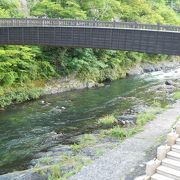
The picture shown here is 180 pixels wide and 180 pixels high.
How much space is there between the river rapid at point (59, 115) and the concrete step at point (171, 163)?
7.60 meters

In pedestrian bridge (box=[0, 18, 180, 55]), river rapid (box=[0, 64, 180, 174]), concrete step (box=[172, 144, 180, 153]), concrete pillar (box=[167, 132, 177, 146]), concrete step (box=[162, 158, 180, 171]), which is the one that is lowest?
river rapid (box=[0, 64, 180, 174])

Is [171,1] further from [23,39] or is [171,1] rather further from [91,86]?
[23,39]

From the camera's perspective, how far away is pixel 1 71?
3144 centimetres

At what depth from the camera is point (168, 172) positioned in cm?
1318

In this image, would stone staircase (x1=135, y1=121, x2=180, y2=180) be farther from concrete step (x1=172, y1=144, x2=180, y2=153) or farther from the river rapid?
the river rapid

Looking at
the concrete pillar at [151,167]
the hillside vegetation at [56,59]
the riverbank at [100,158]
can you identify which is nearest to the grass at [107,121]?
the riverbank at [100,158]

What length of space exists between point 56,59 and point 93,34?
40.5 ft

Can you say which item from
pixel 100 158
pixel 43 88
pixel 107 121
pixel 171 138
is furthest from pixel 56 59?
pixel 171 138

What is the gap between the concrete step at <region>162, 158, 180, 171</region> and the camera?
13.4m

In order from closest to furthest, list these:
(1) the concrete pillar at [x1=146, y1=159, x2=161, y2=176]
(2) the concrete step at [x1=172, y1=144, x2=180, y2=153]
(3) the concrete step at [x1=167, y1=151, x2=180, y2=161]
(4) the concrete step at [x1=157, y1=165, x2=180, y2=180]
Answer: (4) the concrete step at [x1=157, y1=165, x2=180, y2=180], (1) the concrete pillar at [x1=146, y1=159, x2=161, y2=176], (3) the concrete step at [x1=167, y1=151, x2=180, y2=161], (2) the concrete step at [x1=172, y1=144, x2=180, y2=153]

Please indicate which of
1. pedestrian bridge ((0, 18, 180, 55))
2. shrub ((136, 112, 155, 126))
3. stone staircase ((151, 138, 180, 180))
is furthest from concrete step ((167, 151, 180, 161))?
pedestrian bridge ((0, 18, 180, 55))

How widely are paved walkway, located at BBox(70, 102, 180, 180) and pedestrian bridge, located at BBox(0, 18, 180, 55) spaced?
6614 mm

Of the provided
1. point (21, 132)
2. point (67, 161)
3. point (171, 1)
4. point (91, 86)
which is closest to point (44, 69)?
point (91, 86)

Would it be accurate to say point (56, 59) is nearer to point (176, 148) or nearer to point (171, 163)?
point (176, 148)
